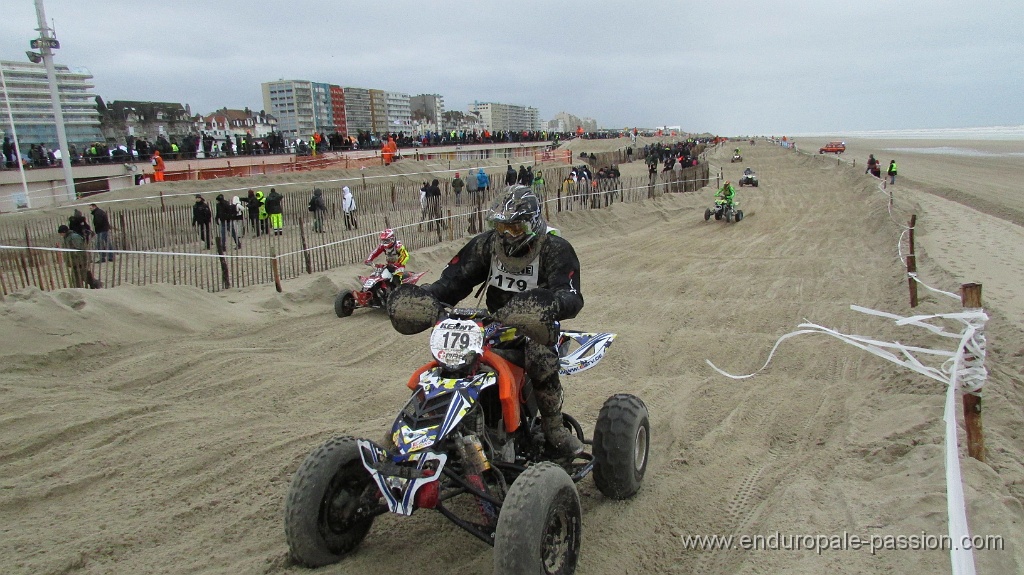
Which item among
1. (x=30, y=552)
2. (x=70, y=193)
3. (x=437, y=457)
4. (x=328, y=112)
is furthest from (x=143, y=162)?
(x=328, y=112)

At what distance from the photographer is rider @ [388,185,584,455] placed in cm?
361

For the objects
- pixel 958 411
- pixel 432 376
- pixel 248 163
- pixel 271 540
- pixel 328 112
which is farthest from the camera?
pixel 328 112

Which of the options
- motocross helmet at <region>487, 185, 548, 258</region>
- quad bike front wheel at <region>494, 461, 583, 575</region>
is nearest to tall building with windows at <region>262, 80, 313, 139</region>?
motocross helmet at <region>487, 185, 548, 258</region>

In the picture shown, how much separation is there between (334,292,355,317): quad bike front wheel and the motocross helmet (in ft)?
20.9

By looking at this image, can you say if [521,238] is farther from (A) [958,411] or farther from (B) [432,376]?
(A) [958,411]

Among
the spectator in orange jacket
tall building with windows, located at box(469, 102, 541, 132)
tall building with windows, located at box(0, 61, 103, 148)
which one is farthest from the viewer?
tall building with windows, located at box(469, 102, 541, 132)

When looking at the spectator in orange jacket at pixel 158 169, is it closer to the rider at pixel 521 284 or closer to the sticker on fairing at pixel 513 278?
the rider at pixel 521 284

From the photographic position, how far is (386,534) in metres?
3.81

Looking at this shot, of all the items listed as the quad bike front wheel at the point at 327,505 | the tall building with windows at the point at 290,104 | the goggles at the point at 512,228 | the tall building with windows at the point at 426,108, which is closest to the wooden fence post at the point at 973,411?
the goggles at the point at 512,228

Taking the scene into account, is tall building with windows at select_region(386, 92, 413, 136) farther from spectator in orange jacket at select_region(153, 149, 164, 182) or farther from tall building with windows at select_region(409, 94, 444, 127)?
spectator in orange jacket at select_region(153, 149, 164, 182)

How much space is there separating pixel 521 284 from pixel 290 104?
69.9 metres

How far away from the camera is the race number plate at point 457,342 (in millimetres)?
3398

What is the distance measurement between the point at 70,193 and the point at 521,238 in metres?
21.6

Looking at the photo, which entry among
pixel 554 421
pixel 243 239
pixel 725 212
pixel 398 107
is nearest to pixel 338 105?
pixel 398 107
